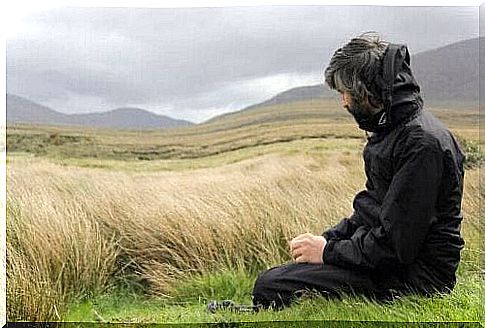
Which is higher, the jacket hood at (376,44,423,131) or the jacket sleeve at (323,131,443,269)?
the jacket hood at (376,44,423,131)

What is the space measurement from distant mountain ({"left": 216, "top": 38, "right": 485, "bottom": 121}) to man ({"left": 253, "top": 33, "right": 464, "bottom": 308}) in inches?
16.0

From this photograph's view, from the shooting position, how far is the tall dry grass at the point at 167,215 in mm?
3615

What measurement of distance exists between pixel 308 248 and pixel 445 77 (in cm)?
91

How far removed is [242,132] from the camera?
371cm

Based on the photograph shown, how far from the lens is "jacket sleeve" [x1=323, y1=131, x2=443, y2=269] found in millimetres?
2939

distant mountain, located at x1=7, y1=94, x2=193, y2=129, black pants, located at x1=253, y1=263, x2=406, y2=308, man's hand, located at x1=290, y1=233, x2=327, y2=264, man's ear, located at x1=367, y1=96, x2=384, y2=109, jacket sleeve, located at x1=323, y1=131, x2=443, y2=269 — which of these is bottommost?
black pants, located at x1=253, y1=263, x2=406, y2=308

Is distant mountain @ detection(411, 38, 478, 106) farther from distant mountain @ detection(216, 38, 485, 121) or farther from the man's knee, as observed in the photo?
the man's knee

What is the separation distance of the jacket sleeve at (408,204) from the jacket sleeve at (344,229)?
247mm

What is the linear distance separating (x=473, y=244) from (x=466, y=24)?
34.9 inches

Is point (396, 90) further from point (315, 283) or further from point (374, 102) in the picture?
point (315, 283)

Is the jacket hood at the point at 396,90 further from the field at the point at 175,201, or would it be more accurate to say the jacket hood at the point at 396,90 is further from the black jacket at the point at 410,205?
the field at the point at 175,201

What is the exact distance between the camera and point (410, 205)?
9.71 ft

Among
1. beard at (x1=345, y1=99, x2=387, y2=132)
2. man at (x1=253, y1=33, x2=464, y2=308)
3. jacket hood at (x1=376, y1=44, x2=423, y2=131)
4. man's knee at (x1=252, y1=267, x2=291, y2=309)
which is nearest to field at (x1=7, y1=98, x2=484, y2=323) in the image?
man's knee at (x1=252, y1=267, x2=291, y2=309)

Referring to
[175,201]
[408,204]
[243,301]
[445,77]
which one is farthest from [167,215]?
[445,77]
